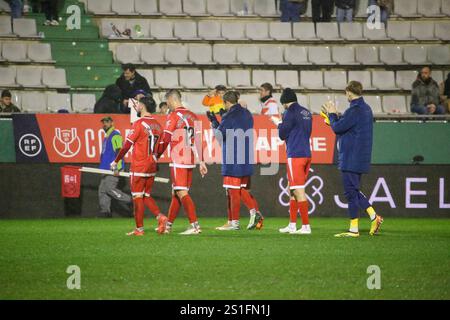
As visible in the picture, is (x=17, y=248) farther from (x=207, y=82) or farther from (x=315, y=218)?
(x=207, y=82)

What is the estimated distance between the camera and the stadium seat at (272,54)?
24.4 meters

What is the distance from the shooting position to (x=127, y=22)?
24.7 metres

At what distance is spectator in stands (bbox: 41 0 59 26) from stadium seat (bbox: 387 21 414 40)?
8.82 metres

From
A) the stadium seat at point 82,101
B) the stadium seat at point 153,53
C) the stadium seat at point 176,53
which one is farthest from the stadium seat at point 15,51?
the stadium seat at point 176,53

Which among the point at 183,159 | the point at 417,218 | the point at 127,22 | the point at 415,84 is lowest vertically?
the point at 417,218

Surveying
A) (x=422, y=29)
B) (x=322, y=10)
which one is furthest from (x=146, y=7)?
(x=422, y=29)

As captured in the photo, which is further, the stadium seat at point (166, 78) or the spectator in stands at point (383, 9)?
the spectator in stands at point (383, 9)

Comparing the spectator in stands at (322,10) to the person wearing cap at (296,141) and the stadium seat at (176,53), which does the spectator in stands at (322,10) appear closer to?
the stadium seat at (176,53)

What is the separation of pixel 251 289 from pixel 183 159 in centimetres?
602

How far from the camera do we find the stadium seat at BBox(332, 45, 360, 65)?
970 inches

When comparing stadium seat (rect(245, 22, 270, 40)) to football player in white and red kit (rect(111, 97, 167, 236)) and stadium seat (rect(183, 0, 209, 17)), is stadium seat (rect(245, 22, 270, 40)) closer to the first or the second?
stadium seat (rect(183, 0, 209, 17))

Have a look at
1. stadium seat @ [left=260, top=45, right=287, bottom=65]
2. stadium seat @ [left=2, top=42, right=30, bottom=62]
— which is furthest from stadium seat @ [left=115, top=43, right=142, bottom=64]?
stadium seat @ [left=260, top=45, right=287, bottom=65]

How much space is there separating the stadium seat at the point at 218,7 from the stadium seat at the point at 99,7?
2671 mm

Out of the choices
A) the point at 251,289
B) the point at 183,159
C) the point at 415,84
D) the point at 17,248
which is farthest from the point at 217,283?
the point at 415,84
